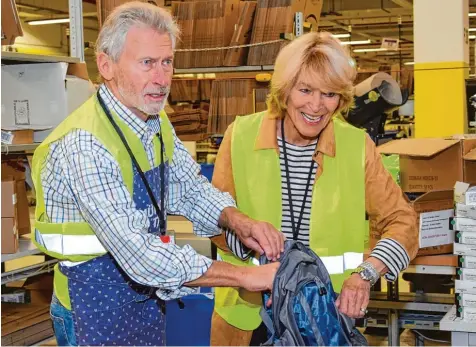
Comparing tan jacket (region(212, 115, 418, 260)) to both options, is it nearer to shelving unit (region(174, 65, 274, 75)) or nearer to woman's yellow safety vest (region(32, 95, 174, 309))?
woman's yellow safety vest (region(32, 95, 174, 309))

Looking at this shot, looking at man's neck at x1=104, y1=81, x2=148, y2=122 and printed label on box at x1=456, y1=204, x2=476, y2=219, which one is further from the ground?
man's neck at x1=104, y1=81, x2=148, y2=122

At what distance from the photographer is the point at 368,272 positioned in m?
2.18

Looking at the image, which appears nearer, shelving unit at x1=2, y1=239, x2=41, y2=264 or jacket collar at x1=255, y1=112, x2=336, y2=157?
jacket collar at x1=255, y1=112, x2=336, y2=157

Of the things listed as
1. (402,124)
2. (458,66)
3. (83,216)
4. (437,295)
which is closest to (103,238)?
(83,216)

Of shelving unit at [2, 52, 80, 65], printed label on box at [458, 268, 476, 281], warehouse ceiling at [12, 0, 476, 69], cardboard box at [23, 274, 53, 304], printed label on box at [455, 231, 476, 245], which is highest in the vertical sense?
warehouse ceiling at [12, 0, 476, 69]

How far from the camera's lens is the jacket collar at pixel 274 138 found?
7.80 feet

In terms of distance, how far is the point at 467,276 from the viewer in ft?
10.1

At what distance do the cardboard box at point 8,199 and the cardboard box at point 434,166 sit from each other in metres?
1.81

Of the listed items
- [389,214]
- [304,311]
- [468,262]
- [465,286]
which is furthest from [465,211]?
[304,311]

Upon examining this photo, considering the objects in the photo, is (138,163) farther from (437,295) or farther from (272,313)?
(437,295)

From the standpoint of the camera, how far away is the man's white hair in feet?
6.42

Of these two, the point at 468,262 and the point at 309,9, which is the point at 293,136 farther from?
the point at 309,9

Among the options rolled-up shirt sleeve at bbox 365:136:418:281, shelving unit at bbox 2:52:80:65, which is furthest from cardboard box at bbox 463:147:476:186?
shelving unit at bbox 2:52:80:65

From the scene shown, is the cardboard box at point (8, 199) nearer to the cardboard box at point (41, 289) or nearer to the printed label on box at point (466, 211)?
the cardboard box at point (41, 289)
